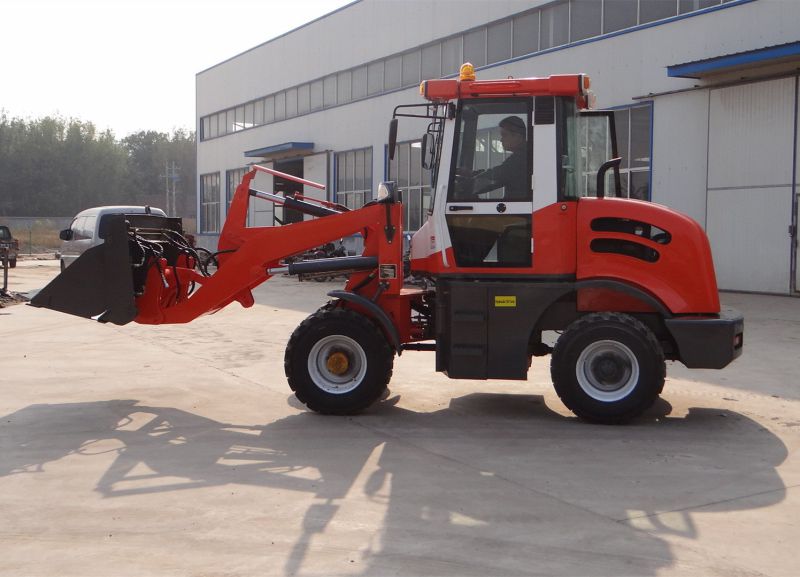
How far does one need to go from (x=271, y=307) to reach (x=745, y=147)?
417 inches

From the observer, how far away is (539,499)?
17.6ft

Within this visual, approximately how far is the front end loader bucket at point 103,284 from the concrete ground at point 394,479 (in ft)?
2.99

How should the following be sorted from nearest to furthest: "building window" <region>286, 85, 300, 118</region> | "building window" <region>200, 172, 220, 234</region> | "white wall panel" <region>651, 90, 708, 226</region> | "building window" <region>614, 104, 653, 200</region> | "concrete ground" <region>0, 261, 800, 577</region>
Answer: "concrete ground" <region>0, 261, 800, 577</region> → "white wall panel" <region>651, 90, 708, 226</region> → "building window" <region>614, 104, 653, 200</region> → "building window" <region>286, 85, 300, 118</region> → "building window" <region>200, 172, 220, 234</region>

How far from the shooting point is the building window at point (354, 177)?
31.9 m

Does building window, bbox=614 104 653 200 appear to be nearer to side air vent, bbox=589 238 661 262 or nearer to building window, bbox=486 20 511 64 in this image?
building window, bbox=486 20 511 64

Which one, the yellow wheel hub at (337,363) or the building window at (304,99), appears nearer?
the yellow wheel hub at (337,363)

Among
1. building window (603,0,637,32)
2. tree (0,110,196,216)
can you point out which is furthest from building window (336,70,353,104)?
tree (0,110,196,216)

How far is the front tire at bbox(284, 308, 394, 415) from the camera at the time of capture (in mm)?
7703

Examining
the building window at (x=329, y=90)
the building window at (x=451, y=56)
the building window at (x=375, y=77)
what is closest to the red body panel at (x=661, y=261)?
the building window at (x=451, y=56)

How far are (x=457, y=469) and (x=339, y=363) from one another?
2.06 metres

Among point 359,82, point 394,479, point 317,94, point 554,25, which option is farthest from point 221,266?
point 317,94

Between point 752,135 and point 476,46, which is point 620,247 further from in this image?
point 476,46

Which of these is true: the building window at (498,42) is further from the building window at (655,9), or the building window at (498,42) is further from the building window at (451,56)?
the building window at (655,9)

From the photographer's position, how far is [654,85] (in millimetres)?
20453
